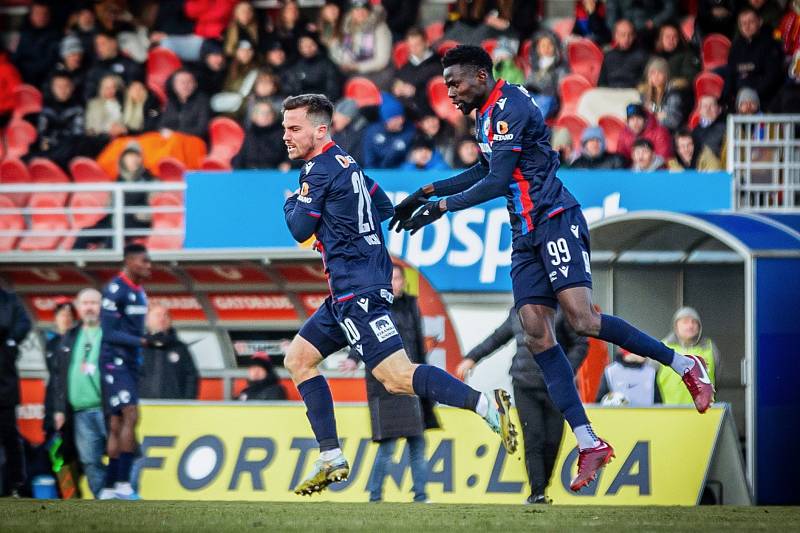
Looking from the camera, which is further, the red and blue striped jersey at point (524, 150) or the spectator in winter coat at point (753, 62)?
the spectator in winter coat at point (753, 62)

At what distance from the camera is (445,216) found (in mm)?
12336

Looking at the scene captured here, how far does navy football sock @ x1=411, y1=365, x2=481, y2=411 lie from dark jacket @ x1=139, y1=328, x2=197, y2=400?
5.27 meters

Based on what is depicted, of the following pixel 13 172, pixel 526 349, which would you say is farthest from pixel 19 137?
pixel 526 349

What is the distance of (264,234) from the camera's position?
1275 centimetres

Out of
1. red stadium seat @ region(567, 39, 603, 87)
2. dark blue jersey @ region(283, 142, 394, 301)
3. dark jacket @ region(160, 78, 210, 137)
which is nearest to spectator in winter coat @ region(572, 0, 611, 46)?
red stadium seat @ region(567, 39, 603, 87)

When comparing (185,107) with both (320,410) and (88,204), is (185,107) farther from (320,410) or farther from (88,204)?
(320,410)

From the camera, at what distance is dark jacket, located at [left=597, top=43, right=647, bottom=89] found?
14578 mm

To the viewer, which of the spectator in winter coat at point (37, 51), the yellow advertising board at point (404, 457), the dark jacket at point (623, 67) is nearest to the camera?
the yellow advertising board at point (404, 457)

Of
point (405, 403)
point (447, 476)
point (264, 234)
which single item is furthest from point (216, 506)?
point (264, 234)

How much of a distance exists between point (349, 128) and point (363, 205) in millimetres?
7510

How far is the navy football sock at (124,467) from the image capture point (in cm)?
1010


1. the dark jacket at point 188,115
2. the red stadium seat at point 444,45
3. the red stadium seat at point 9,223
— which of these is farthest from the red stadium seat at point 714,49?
the red stadium seat at point 9,223

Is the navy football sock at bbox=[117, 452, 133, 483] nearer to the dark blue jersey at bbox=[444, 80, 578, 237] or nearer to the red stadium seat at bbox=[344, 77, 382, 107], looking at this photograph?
the dark blue jersey at bbox=[444, 80, 578, 237]

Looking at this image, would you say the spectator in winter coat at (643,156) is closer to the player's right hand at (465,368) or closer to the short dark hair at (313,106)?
→ the player's right hand at (465,368)
